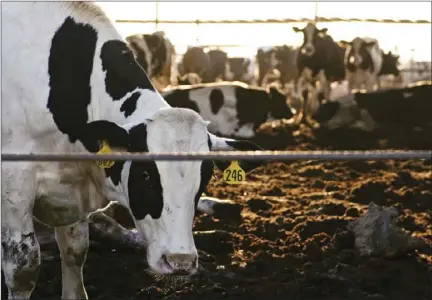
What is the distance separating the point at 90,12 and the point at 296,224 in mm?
2978

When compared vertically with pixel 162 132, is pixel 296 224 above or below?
below

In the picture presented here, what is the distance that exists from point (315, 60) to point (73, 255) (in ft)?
51.3

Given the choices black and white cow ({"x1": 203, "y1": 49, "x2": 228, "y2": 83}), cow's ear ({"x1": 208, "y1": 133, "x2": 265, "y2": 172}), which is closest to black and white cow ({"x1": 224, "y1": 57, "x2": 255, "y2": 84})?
black and white cow ({"x1": 203, "y1": 49, "x2": 228, "y2": 83})

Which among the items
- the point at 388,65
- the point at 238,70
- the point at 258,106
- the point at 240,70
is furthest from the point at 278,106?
the point at 240,70

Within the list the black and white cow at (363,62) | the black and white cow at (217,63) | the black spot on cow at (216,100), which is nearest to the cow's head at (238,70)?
the black and white cow at (217,63)

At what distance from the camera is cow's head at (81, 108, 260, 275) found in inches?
142

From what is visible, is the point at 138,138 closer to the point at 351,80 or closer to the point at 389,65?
the point at 351,80

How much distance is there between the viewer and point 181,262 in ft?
11.6

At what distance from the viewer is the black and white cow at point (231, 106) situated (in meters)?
14.1

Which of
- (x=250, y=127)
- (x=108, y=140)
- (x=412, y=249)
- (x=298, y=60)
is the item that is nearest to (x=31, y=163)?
(x=108, y=140)

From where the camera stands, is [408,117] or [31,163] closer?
[31,163]

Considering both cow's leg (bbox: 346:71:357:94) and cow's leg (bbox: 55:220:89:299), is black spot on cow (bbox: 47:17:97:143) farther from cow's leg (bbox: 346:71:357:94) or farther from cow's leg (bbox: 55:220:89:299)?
cow's leg (bbox: 346:71:357:94)

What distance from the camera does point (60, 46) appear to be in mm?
4395

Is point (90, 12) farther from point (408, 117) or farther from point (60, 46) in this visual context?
point (408, 117)
